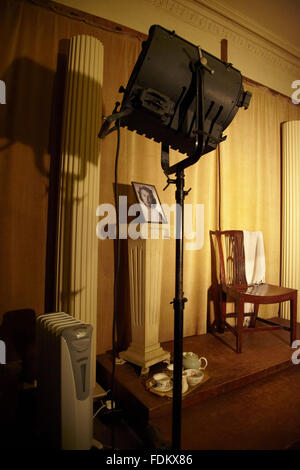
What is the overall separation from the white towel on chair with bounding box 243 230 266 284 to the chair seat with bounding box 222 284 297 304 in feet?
0.91

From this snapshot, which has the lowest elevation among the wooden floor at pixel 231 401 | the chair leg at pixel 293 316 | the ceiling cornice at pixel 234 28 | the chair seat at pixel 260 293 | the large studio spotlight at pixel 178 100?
the wooden floor at pixel 231 401

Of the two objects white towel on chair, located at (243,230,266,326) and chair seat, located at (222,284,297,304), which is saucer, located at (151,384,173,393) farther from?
white towel on chair, located at (243,230,266,326)

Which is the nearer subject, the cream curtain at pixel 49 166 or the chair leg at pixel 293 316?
the cream curtain at pixel 49 166

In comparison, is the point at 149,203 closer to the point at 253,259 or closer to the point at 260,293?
the point at 260,293

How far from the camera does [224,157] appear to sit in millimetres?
2627

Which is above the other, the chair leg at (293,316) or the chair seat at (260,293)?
the chair seat at (260,293)

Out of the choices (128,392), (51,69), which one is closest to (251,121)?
(51,69)

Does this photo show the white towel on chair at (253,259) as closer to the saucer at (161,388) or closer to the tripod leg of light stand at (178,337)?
the saucer at (161,388)

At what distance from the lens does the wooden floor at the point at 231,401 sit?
120 cm

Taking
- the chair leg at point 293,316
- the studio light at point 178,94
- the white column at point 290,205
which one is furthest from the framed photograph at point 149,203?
the white column at point 290,205

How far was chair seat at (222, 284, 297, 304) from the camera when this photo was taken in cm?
191

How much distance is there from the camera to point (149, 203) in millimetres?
1838

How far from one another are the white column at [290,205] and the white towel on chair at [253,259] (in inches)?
27.5

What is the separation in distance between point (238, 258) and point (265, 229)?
87 centimetres
